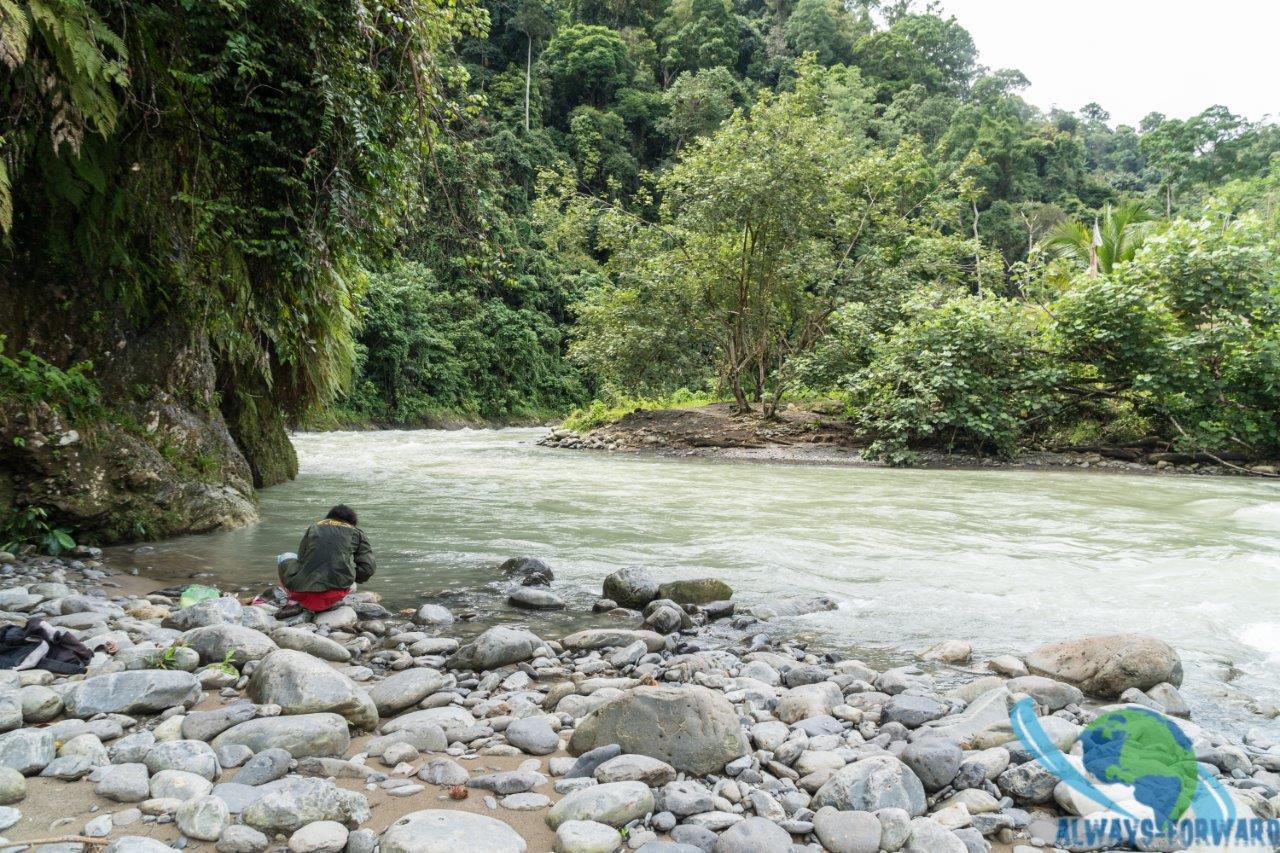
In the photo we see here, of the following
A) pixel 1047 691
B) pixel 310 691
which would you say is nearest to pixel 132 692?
pixel 310 691

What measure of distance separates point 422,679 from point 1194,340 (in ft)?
50.9

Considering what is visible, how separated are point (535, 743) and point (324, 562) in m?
2.38

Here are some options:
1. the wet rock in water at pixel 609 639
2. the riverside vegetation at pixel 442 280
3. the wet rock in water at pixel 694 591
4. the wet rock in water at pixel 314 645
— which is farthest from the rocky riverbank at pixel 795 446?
the wet rock in water at pixel 314 645

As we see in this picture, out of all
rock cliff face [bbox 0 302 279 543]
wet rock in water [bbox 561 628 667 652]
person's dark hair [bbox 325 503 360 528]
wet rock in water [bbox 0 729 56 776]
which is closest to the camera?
wet rock in water [bbox 0 729 56 776]

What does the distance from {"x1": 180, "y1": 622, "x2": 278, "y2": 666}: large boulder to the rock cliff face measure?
2813 mm

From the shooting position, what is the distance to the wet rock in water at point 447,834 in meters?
2.08

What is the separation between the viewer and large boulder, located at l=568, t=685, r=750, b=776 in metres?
2.70

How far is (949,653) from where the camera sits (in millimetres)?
4082

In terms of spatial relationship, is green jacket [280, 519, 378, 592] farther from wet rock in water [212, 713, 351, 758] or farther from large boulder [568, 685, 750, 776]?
large boulder [568, 685, 750, 776]

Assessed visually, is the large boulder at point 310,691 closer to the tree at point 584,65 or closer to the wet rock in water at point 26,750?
the wet rock in water at point 26,750

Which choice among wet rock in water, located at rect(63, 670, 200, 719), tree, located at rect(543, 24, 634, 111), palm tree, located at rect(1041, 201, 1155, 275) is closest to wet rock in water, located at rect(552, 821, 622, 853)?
wet rock in water, located at rect(63, 670, 200, 719)

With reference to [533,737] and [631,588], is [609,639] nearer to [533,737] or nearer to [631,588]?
[631,588]

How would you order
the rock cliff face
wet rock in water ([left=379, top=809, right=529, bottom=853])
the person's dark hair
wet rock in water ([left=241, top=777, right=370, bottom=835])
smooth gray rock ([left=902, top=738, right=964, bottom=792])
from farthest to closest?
1. the rock cliff face
2. the person's dark hair
3. smooth gray rock ([left=902, top=738, right=964, bottom=792])
4. wet rock in water ([left=241, top=777, right=370, bottom=835])
5. wet rock in water ([left=379, top=809, right=529, bottom=853])

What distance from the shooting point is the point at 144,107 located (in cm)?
545
